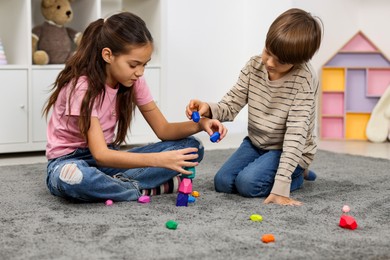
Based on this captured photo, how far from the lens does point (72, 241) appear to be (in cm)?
132

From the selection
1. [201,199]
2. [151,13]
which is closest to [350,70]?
[151,13]

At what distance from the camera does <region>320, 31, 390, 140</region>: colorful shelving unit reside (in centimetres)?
312

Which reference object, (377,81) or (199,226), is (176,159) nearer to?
(199,226)

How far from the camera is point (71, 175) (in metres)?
1.60

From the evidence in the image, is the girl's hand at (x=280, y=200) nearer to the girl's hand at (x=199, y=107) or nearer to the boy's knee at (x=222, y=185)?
the boy's knee at (x=222, y=185)

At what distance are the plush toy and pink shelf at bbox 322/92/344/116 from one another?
1190 mm

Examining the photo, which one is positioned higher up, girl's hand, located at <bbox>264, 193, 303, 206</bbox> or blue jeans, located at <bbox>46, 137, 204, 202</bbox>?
blue jeans, located at <bbox>46, 137, 204, 202</bbox>

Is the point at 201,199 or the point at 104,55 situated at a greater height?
the point at 104,55

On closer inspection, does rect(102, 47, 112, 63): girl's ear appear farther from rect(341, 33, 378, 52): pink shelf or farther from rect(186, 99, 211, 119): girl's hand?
rect(341, 33, 378, 52): pink shelf

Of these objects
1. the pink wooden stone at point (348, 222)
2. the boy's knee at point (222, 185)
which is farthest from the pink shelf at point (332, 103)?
the pink wooden stone at point (348, 222)

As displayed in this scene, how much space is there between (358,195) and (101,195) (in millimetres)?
679

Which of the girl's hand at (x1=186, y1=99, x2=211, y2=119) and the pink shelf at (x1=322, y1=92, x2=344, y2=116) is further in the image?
the pink shelf at (x1=322, y1=92, x2=344, y2=116)

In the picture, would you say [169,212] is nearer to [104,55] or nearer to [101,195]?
[101,195]

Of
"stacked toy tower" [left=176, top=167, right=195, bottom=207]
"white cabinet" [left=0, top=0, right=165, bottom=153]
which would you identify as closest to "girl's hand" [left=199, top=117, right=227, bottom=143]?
"stacked toy tower" [left=176, top=167, right=195, bottom=207]
